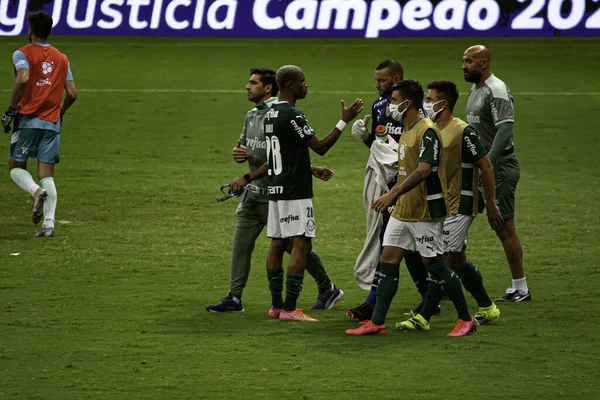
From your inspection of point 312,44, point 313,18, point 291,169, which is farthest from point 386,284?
point 313,18

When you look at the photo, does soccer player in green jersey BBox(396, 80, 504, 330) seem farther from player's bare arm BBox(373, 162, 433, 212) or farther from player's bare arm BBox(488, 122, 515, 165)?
player's bare arm BBox(488, 122, 515, 165)

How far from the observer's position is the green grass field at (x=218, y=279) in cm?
682

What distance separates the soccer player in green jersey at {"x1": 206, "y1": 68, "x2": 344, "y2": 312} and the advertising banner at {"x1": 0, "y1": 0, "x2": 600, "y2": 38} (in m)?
→ 20.6

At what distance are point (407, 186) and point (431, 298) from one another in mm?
1038

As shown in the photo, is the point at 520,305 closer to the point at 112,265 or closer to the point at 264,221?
the point at 264,221

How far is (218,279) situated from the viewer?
992cm

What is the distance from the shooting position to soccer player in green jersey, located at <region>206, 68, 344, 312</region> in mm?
8570

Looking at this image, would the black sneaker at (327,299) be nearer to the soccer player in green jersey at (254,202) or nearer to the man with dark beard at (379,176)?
the soccer player in green jersey at (254,202)

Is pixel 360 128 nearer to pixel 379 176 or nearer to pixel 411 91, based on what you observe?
pixel 379 176

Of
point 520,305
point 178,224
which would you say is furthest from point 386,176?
point 178,224

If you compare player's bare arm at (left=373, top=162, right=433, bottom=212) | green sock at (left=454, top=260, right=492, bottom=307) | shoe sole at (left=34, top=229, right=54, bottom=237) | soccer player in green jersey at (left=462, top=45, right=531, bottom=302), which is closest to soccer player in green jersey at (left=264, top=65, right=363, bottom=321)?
player's bare arm at (left=373, top=162, right=433, bottom=212)

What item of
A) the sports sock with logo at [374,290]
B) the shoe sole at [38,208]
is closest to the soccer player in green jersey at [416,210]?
the sports sock with logo at [374,290]

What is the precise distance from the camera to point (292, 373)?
6926mm

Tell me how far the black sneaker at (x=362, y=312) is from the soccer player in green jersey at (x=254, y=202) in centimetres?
49
